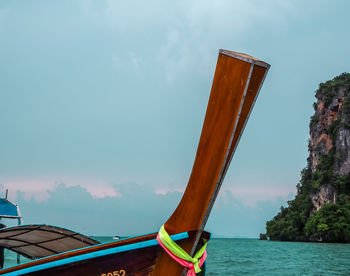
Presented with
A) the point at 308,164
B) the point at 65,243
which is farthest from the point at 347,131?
the point at 65,243

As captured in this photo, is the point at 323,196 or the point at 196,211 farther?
the point at 323,196

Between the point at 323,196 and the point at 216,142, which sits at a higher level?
the point at 216,142

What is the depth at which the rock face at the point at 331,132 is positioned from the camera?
55.7 m

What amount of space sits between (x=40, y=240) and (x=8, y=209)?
614 centimetres

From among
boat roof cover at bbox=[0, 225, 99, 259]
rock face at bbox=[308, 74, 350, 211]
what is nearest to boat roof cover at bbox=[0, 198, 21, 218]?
boat roof cover at bbox=[0, 225, 99, 259]

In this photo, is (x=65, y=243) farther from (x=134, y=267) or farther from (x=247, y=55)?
(x=247, y=55)

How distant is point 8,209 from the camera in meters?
12.2

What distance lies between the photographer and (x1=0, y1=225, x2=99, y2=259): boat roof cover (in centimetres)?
627

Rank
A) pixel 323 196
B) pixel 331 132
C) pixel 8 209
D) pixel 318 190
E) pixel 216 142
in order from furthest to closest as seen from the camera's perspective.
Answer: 1. pixel 331 132
2. pixel 318 190
3. pixel 323 196
4. pixel 8 209
5. pixel 216 142

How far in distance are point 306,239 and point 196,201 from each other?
59.6 m

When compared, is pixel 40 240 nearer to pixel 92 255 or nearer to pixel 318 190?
pixel 92 255

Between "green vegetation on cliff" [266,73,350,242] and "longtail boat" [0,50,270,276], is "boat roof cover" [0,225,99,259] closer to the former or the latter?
"longtail boat" [0,50,270,276]

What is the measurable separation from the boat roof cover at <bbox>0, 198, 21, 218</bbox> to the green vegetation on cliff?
45204mm

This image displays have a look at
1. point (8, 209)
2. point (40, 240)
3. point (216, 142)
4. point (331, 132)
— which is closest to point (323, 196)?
point (331, 132)
